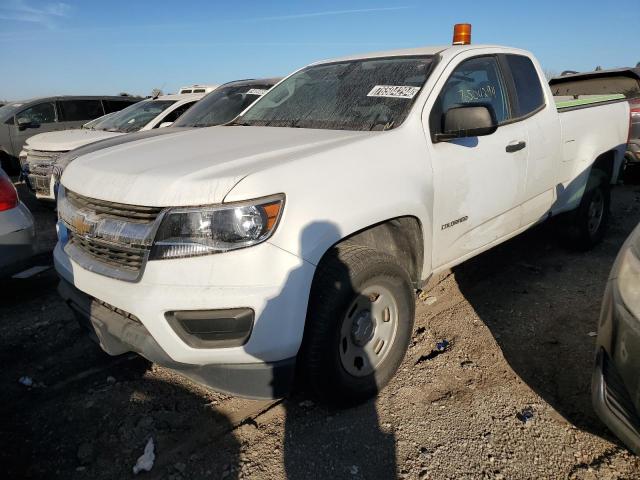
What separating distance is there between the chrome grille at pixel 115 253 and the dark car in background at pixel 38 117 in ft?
30.5

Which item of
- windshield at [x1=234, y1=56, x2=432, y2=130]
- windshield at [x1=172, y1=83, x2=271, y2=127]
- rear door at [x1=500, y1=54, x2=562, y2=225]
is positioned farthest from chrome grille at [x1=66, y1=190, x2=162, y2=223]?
windshield at [x1=172, y1=83, x2=271, y2=127]

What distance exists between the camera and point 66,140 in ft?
21.9

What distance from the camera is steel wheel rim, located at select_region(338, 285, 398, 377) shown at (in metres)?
2.41

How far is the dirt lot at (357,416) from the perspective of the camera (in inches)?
87.3

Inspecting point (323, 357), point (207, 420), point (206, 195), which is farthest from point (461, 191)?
point (207, 420)

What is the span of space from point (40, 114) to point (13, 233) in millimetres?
8132

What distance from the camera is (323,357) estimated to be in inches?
87.3

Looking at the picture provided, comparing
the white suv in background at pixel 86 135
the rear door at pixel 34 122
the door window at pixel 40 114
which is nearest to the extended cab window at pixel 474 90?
the white suv in background at pixel 86 135

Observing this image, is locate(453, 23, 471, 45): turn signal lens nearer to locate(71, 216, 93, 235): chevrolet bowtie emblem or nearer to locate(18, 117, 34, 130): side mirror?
locate(71, 216, 93, 235): chevrolet bowtie emblem

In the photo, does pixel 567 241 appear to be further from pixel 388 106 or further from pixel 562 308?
pixel 388 106

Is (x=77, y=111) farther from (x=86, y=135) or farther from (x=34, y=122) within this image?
(x=86, y=135)

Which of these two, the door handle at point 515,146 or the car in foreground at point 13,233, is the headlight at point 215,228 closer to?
the door handle at point 515,146

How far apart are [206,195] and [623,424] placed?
1901 mm

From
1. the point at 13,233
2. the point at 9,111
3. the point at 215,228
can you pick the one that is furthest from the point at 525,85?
the point at 9,111
